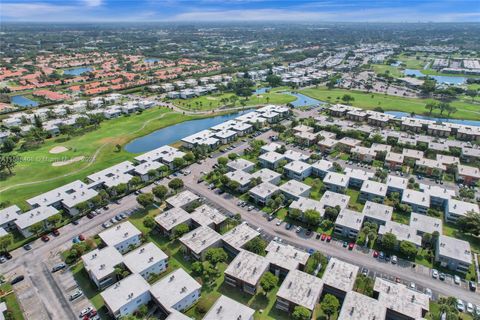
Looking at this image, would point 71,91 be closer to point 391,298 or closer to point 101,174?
point 101,174

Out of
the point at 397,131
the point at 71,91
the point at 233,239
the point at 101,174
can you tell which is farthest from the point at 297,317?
the point at 71,91

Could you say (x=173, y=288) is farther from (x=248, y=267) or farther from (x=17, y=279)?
(x=17, y=279)

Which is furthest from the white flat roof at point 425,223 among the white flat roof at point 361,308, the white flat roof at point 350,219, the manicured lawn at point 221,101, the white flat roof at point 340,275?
the manicured lawn at point 221,101

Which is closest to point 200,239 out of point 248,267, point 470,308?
point 248,267

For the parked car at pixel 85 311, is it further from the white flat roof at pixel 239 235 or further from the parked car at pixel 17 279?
the white flat roof at pixel 239 235

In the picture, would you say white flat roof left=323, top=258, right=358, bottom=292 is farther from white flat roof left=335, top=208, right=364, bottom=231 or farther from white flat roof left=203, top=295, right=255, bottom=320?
white flat roof left=203, top=295, right=255, bottom=320

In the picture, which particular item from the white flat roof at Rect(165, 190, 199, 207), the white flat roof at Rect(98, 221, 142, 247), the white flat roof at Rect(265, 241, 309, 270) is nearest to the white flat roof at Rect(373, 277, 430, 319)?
the white flat roof at Rect(265, 241, 309, 270)
